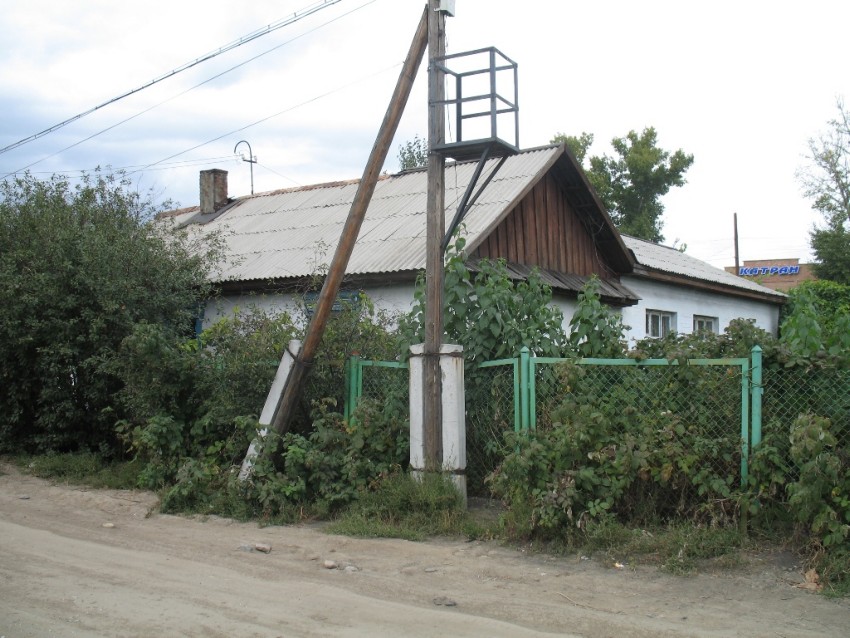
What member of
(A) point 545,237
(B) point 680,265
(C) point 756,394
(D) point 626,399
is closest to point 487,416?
(D) point 626,399

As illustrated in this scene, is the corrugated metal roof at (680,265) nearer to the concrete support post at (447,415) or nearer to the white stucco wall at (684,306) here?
the white stucco wall at (684,306)

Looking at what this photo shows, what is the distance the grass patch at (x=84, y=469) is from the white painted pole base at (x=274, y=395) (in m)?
1.95

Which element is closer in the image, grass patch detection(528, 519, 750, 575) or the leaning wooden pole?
grass patch detection(528, 519, 750, 575)

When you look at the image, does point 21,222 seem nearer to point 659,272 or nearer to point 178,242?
point 178,242

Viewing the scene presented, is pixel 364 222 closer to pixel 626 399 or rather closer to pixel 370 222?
pixel 370 222

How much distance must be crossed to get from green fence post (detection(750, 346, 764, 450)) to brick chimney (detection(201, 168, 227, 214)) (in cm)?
1538

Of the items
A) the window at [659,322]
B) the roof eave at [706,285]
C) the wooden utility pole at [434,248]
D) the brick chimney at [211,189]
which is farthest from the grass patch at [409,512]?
the brick chimney at [211,189]

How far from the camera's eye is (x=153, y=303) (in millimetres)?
10492

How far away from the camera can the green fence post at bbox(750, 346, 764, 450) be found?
6.39m

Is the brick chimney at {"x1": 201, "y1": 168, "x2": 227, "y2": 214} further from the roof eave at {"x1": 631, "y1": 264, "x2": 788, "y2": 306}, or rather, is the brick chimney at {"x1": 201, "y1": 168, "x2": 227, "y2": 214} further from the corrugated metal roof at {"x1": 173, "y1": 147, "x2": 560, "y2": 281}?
the roof eave at {"x1": 631, "y1": 264, "x2": 788, "y2": 306}

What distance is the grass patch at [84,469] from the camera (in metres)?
9.57

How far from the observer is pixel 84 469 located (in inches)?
400

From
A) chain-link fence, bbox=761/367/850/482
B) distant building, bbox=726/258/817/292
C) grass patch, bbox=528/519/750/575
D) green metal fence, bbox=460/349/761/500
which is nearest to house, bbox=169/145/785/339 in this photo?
green metal fence, bbox=460/349/761/500

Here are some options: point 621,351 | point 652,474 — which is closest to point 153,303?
point 621,351
